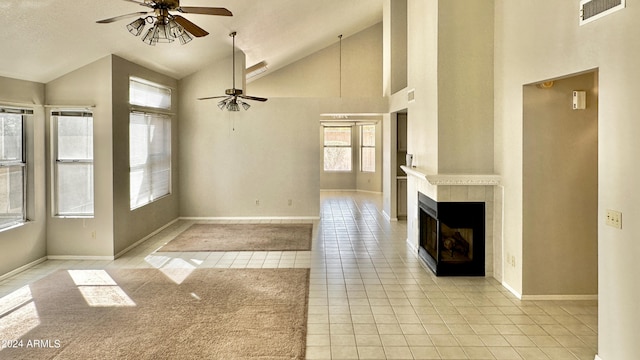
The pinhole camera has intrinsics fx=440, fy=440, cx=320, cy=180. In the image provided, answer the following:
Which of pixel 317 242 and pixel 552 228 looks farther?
pixel 317 242

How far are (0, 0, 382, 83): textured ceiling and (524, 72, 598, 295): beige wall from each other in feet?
12.6

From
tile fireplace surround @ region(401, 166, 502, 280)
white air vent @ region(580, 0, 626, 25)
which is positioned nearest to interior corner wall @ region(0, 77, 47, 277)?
tile fireplace surround @ region(401, 166, 502, 280)

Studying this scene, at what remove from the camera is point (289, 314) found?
396 cm

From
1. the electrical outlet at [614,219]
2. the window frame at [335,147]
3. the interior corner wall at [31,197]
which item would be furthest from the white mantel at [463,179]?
the window frame at [335,147]

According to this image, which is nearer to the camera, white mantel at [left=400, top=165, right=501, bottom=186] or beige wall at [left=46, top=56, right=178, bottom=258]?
white mantel at [left=400, top=165, right=501, bottom=186]

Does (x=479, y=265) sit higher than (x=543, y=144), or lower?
lower

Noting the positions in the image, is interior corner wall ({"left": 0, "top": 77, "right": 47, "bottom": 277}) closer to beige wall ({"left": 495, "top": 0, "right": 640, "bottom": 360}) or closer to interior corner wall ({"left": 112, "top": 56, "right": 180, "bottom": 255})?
interior corner wall ({"left": 112, "top": 56, "right": 180, "bottom": 255})

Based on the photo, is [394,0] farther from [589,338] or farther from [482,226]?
[589,338]

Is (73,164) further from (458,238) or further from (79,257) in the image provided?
(458,238)

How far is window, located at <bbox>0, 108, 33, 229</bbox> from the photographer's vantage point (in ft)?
16.6

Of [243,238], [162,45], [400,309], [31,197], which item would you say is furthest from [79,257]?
[400,309]

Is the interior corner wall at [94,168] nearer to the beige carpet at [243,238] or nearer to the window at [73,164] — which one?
the window at [73,164]

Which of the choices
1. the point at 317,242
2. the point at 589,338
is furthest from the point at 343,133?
the point at 589,338

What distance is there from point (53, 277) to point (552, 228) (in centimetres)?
543
